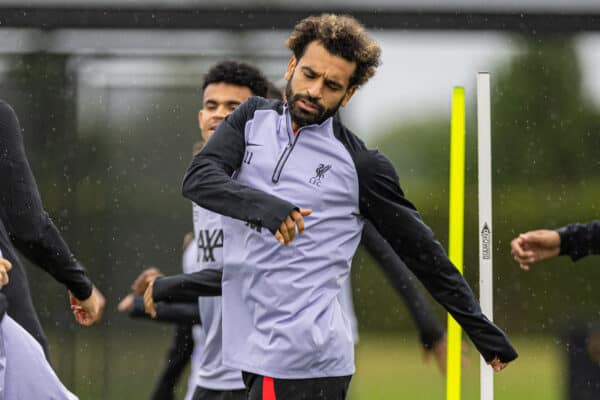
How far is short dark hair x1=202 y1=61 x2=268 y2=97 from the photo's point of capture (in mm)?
3695

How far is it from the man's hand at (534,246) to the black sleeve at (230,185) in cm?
109

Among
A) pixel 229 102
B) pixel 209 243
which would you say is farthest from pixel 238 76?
pixel 209 243

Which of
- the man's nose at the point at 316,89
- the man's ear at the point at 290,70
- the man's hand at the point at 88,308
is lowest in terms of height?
the man's hand at the point at 88,308

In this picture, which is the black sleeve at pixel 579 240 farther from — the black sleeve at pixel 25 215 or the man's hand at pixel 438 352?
the black sleeve at pixel 25 215

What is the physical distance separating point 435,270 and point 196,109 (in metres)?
3.71

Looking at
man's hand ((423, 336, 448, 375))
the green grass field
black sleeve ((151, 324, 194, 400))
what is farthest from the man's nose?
black sleeve ((151, 324, 194, 400))

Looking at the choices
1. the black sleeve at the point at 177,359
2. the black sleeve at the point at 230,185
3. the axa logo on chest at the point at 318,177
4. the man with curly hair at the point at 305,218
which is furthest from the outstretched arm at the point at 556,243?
the black sleeve at the point at 177,359

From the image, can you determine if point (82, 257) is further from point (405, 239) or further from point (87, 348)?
point (405, 239)

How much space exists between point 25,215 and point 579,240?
1.69 metres

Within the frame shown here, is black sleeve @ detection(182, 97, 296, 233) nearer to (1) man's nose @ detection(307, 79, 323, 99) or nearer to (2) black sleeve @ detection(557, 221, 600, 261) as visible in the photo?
(1) man's nose @ detection(307, 79, 323, 99)

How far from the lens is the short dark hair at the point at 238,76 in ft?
12.1

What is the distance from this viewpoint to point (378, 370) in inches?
322

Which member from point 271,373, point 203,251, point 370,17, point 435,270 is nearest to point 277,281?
point 271,373

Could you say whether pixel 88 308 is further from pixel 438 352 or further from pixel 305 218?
pixel 438 352
